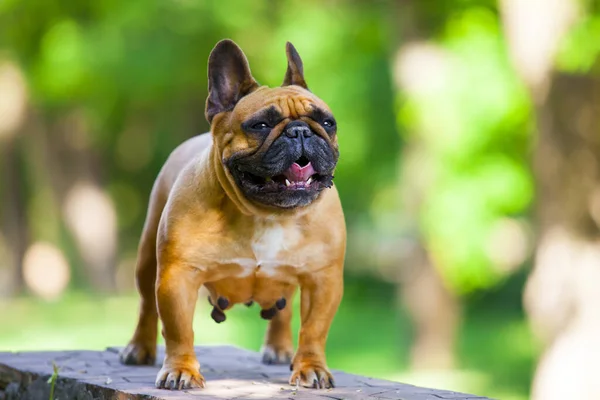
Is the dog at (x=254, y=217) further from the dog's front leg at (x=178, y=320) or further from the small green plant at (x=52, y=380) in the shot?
the small green plant at (x=52, y=380)

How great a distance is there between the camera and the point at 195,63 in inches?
928

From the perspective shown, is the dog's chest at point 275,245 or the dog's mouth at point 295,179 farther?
the dog's chest at point 275,245

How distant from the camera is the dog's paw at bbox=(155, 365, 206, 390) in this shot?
18.9 ft

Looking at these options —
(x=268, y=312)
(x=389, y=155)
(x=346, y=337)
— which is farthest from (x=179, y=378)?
(x=346, y=337)

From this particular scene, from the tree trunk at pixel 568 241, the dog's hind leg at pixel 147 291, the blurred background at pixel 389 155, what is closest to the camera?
the dog's hind leg at pixel 147 291

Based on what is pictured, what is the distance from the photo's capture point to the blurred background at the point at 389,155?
12.8 metres

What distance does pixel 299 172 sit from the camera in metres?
5.41

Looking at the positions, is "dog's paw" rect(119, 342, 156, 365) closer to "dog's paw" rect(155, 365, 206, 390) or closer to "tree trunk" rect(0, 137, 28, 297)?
"dog's paw" rect(155, 365, 206, 390)

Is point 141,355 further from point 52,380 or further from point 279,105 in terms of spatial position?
point 279,105

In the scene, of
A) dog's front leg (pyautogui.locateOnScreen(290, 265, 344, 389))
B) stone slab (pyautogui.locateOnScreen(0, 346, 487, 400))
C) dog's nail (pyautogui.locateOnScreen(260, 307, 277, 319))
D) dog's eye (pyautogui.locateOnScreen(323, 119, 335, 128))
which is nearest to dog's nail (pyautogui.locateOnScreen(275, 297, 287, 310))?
dog's nail (pyautogui.locateOnScreen(260, 307, 277, 319))

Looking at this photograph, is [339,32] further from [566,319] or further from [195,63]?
[566,319]

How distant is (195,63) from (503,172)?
971 centimetres

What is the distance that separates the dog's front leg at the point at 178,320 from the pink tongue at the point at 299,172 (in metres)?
0.79

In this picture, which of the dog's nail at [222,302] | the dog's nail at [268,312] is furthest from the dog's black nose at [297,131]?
the dog's nail at [268,312]
